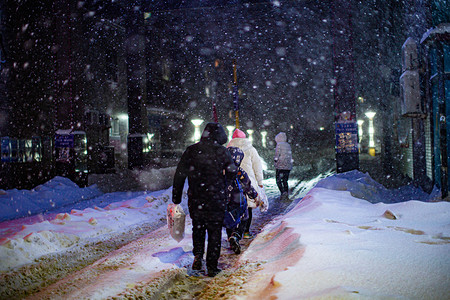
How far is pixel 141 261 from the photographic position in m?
4.08

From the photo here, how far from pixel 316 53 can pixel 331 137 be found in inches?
456

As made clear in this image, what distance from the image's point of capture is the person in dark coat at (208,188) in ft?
12.0

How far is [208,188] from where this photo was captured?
3.67 m

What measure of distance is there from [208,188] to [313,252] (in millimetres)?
1381

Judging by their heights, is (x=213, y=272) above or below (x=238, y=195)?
below

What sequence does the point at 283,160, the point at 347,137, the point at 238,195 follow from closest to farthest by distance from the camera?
1. the point at 238,195
2. the point at 283,160
3. the point at 347,137

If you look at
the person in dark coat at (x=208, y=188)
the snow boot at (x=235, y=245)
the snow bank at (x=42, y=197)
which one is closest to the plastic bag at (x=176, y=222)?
the person in dark coat at (x=208, y=188)

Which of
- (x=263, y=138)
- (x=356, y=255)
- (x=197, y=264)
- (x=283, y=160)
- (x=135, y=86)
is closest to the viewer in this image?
(x=356, y=255)

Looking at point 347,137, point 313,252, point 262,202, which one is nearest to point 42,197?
point 262,202

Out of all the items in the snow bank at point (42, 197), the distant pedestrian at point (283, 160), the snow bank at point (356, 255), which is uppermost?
the distant pedestrian at point (283, 160)

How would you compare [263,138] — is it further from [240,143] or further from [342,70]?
[240,143]

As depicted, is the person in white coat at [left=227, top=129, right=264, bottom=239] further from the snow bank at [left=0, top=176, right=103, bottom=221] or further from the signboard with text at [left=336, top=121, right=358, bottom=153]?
the signboard with text at [left=336, top=121, right=358, bottom=153]

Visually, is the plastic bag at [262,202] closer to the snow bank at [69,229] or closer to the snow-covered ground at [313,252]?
the snow-covered ground at [313,252]

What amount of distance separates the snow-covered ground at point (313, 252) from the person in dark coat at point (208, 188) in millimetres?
333
